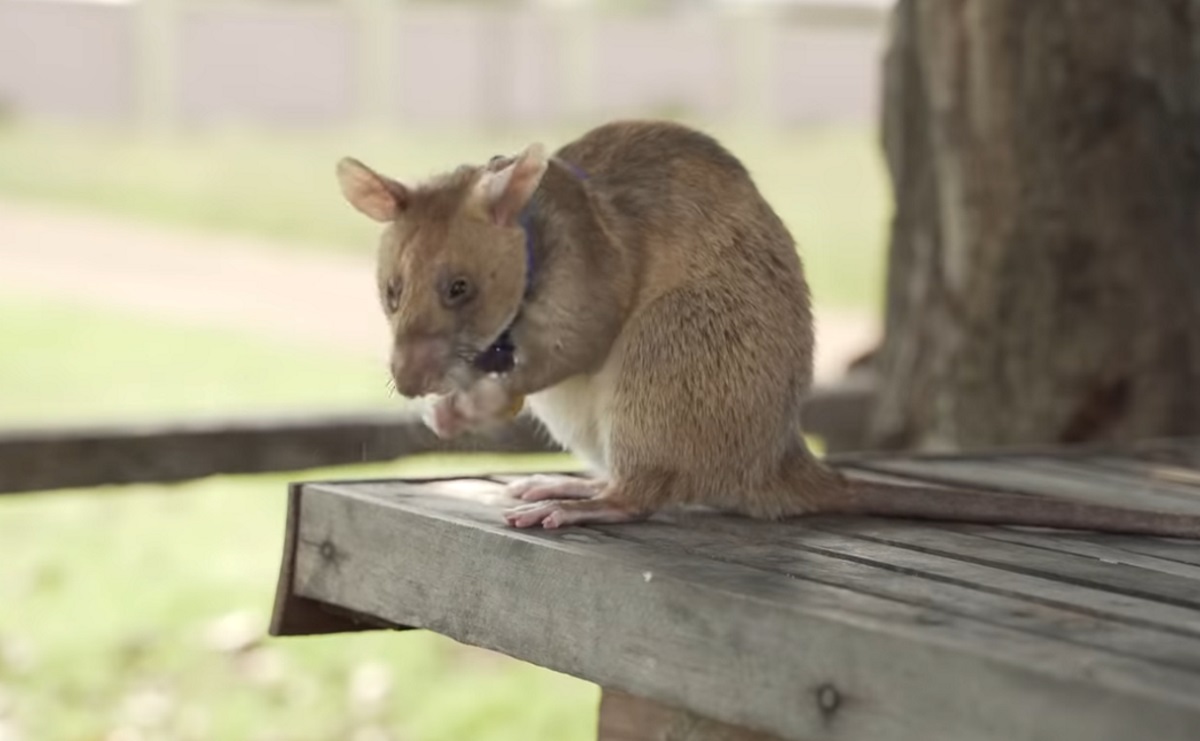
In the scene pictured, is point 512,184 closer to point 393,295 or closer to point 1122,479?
point 393,295

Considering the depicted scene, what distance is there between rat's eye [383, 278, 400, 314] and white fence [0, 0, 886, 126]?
756cm

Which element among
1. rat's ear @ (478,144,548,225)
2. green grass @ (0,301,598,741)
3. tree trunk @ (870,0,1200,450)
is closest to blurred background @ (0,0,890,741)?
green grass @ (0,301,598,741)

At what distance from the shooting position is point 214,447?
4.29m

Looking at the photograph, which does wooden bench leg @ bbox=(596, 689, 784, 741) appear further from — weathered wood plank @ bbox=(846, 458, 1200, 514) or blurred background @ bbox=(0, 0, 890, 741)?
blurred background @ bbox=(0, 0, 890, 741)

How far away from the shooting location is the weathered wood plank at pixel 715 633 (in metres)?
1.91

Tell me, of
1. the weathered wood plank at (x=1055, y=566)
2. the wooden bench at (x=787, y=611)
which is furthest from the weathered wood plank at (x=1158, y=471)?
the weathered wood plank at (x=1055, y=566)

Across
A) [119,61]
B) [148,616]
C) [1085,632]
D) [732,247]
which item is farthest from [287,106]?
[1085,632]

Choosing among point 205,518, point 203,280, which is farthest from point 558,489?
point 203,280

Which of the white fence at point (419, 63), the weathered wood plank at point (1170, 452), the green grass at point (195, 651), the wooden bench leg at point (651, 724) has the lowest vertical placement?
the green grass at point (195, 651)

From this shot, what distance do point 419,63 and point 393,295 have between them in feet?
28.8

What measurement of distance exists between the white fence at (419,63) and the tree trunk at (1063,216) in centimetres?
559

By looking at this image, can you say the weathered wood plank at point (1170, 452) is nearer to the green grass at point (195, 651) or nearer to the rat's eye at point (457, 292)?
the rat's eye at point (457, 292)

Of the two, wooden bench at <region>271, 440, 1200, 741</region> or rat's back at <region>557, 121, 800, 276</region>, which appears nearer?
wooden bench at <region>271, 440, 1200, 741</region>

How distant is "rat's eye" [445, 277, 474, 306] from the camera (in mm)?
2750
